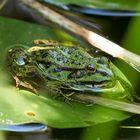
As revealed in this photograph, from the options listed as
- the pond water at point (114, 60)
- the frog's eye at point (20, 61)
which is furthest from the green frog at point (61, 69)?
the pond water at point (114, 60)

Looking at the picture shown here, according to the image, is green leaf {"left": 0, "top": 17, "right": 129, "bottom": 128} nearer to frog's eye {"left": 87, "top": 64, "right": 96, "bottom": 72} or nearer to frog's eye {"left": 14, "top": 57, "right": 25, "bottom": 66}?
frog's eye {"left": 14, "top": 57, "right": 25, "bottom": 66}

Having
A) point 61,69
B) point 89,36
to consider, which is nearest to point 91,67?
point 61,69

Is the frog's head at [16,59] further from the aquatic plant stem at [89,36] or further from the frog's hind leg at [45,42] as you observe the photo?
the aquatic plant stem at [89,36]

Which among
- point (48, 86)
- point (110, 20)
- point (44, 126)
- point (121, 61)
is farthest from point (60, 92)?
point (110, 20)

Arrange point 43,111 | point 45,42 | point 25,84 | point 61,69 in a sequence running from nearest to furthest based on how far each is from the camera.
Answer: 1. point 43,111
2. point 25,84
3. point 61,69
4. point 45,42

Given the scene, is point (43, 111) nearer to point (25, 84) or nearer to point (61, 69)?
point (25, 84)

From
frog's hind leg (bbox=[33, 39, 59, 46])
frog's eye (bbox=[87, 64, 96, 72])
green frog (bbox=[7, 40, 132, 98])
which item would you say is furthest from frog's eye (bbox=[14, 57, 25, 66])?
frog's eye (bbox=[87, 64, 96, 72])
